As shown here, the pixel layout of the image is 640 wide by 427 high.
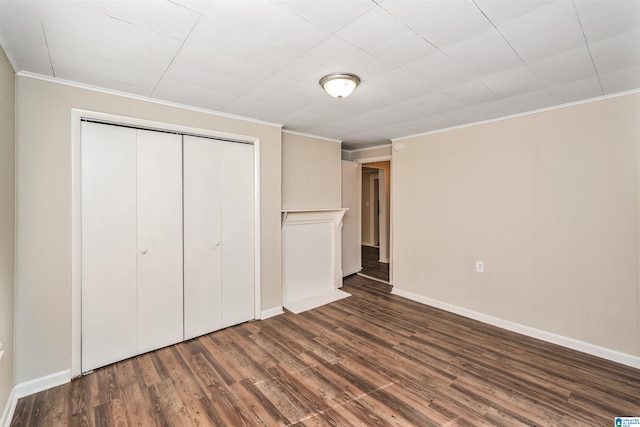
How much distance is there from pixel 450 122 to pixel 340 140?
5.44ft

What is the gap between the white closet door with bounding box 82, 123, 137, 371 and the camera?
7.84ft

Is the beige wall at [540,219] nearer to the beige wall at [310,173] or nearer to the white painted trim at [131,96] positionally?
the beige wall at [310,173]

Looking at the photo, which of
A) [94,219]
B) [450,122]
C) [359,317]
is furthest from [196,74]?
[359,317]

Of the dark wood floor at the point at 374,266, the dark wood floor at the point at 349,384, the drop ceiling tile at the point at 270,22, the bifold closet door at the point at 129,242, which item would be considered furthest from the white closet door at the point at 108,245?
the dark wood floor at the point at 374,266

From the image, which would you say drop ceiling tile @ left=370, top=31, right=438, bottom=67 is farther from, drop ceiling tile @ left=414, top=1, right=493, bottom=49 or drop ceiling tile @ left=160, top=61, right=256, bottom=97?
drop ceiling tile @ left=160, top=61, right=256, bottom=97

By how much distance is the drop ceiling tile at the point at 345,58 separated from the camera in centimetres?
175

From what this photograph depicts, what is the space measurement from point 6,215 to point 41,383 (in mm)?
1326

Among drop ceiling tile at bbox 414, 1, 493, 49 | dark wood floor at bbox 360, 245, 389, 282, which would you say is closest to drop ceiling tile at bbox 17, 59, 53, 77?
drop ceiling tile at bbox 414, 1, 493, 49

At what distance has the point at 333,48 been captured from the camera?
5.83 ft

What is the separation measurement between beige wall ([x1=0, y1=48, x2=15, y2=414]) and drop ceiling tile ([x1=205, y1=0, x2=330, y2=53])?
1.48m

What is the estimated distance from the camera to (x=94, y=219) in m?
2.42

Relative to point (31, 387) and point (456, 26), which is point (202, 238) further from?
point (456, 26)

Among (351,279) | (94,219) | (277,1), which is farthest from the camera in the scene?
(351,279)

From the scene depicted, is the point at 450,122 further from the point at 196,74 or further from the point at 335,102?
the point at 196,74
